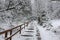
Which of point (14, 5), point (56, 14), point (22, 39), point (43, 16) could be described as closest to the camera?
point (22, 39)

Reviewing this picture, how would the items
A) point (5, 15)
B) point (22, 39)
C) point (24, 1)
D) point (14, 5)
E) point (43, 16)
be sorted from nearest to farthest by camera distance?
point (22, 39) < point (5, 15) < point (14, 5) < point (43, 16) < point (24, 1)

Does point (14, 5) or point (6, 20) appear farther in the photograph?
point (14, 5)

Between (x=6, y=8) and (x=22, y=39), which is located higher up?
(x=6, y=8)

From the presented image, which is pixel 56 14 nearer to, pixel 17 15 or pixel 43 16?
pixel 43 16

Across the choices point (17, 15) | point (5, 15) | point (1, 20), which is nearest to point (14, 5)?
point (17, 15)

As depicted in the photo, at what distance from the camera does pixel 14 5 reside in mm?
25922

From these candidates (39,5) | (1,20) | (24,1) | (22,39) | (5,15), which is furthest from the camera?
(39,5)

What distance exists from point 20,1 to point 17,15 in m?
3.69

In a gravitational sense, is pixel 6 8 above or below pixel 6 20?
above

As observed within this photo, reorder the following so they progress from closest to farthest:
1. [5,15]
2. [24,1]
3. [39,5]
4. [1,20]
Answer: [1,20] → [5,15] → [24,1] → [39,5]

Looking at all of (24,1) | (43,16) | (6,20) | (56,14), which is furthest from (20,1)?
(56,14)

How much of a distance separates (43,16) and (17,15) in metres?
5.26

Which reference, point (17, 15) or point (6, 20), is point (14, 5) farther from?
point (6, 20)

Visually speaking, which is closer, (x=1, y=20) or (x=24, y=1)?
(x=1, y=20)
